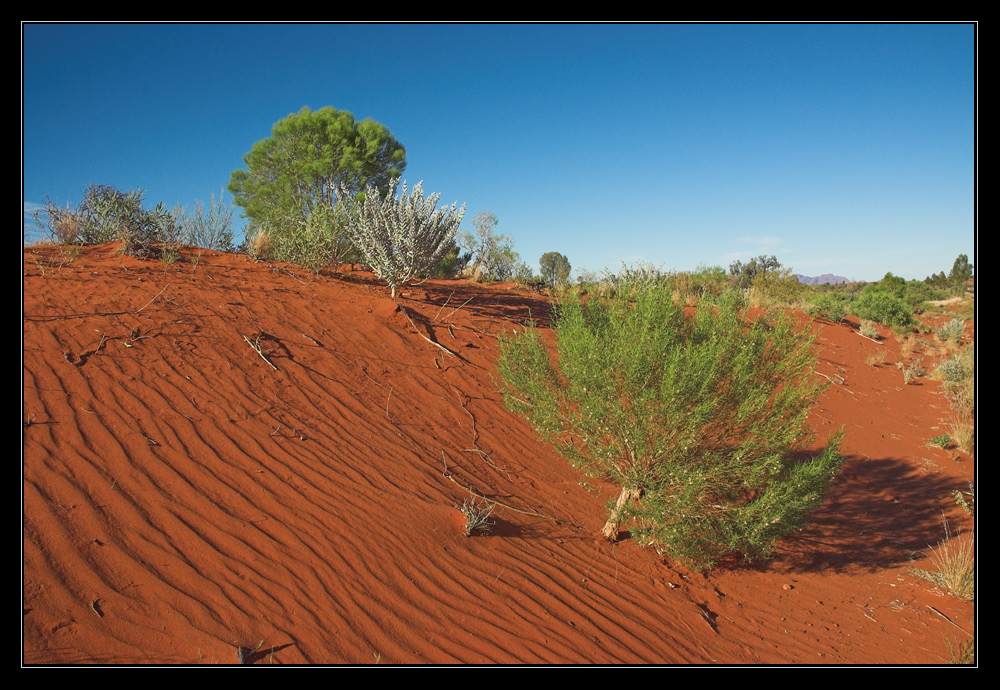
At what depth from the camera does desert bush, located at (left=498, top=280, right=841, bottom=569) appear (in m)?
4.28

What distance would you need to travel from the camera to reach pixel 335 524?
403 centimetres

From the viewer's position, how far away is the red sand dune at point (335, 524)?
3.04 m

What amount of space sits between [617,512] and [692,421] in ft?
A: 3.67

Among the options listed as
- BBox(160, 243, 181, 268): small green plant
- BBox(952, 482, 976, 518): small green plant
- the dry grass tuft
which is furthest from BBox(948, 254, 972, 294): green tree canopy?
BBox(160, 243, 181, 268): small green plant

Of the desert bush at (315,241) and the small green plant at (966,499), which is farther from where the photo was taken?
the desert bush at (315,241)

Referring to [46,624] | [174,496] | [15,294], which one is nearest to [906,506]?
[174,496]

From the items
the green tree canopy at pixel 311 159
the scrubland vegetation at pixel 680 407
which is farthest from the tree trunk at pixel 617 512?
the green tree canopy at pixel 311 159

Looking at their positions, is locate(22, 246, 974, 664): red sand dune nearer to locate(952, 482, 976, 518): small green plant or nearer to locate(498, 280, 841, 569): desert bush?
locate(952, 482, 976, 518): small green plant

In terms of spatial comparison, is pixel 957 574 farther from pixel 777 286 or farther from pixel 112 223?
pixel 777 286

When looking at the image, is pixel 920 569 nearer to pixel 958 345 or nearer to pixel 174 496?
pixel 174 496

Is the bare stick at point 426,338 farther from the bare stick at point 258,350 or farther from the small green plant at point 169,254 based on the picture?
the small green plant at point 169,254

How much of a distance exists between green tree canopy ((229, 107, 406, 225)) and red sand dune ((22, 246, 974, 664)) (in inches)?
401

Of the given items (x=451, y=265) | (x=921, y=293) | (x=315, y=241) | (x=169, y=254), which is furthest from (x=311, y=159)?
(x=921, y=293)

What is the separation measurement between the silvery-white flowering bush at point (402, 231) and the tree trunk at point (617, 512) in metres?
5.65
